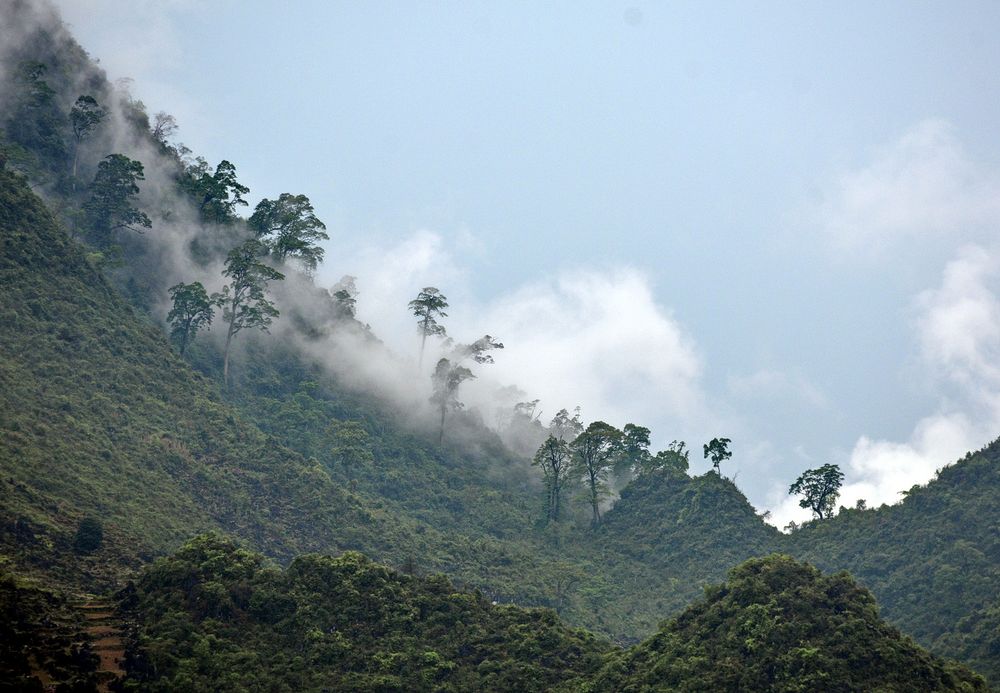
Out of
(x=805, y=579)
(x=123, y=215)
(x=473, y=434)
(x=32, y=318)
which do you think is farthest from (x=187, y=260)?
(x=805, y=579)

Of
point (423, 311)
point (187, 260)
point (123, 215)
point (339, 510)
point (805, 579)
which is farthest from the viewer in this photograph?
point (423, 311)

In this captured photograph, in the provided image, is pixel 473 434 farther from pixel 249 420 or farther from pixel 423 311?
pixel 249 420

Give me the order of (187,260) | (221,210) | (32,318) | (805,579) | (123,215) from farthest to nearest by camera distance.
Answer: (221,210) < (187,260) < (123,215) < (32,318) < (805,579)

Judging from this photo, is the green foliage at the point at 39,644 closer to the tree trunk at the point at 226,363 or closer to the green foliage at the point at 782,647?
the green foliage at the point at 782,647

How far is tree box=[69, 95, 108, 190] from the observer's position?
9019 centimetres

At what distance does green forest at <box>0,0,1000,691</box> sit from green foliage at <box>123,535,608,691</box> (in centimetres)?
14

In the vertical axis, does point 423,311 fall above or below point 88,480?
above

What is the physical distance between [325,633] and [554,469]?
159 ft

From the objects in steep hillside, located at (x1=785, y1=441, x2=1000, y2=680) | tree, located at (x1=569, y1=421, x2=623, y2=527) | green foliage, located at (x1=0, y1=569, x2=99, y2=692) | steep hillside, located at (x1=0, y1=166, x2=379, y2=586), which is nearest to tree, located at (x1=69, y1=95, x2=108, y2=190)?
steep hillside, located at (x1=0, y1=166, x2=379, y2=586)

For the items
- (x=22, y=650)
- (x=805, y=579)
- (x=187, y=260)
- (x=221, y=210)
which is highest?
(x=221, y=210)

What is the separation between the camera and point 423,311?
10950 cm

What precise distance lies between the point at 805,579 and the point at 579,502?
4954 centimetres

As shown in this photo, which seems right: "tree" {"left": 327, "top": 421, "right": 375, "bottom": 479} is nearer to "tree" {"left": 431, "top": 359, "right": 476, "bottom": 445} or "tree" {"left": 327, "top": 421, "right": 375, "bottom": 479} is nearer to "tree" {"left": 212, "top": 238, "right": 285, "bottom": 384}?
"tree" {"left": 212, "top": 238, "right": 285, "bottom": 384}

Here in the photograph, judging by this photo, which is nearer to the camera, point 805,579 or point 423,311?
point 805,579
